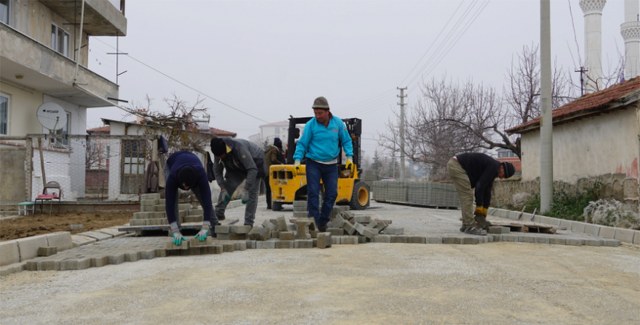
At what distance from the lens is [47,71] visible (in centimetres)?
1658

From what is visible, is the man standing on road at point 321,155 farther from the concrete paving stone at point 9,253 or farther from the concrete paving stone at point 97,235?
the concrete paving stone at point 9,253

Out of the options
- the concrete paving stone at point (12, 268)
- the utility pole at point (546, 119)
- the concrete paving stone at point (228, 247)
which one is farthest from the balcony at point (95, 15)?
the concrete paving stone at point (12, 268)

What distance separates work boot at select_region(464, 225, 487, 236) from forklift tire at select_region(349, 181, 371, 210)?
622cm

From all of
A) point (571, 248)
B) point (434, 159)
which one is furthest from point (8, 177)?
point (434, 159)

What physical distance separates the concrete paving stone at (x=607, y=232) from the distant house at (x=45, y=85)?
11203 mm

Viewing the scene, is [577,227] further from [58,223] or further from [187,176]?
[58,223]

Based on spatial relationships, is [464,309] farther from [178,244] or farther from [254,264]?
[178,244]

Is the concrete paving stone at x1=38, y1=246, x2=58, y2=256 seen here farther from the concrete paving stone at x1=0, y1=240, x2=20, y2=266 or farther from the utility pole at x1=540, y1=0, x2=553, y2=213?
the utility pole at x1=540, y1=0, x2=553, y2=213

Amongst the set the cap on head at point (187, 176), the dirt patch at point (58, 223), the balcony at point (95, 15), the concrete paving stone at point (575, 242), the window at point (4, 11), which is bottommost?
the concrete paving stone at point (575, 242)

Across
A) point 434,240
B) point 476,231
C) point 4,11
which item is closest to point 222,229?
point 434,240

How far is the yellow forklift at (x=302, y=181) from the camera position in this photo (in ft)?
45.0

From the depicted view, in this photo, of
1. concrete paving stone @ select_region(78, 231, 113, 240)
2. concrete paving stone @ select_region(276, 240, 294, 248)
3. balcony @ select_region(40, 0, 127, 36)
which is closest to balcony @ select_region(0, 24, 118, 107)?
balcony @ select_region(40, 0, 127, 36)

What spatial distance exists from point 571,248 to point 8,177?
37.9 ft

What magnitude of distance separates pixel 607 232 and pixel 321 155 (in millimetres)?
4881
